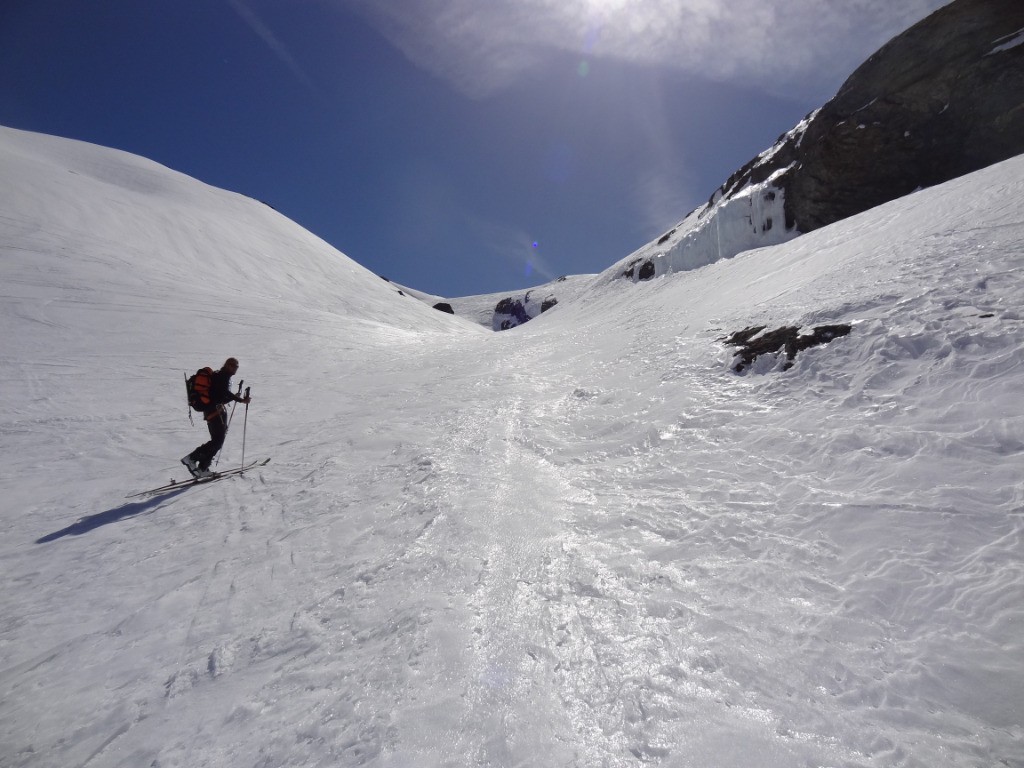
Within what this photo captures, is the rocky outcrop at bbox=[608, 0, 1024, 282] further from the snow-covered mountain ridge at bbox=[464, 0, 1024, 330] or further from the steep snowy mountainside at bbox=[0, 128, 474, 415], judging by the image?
the steep snowy mountainside at bbox=[0, 128, 474, 415]

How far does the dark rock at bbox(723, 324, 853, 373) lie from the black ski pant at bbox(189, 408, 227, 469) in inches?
362

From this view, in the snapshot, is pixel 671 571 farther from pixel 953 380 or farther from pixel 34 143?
pixel 34 143

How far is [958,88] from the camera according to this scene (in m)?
18.8

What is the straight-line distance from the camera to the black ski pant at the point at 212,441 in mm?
7922

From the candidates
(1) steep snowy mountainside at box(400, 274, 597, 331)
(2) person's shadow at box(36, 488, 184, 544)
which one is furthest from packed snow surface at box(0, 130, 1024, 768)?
(1) steep snowy mountainside at box(400, 274, 597, 331)

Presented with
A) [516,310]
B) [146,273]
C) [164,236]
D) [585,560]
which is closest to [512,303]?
[516,310]

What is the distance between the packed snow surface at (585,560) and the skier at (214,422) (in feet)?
1.78

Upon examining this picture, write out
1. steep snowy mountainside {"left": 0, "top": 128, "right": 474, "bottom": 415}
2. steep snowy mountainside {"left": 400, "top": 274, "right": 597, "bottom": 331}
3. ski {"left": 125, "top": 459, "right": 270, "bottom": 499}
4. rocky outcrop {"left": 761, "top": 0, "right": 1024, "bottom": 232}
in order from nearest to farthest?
ski {"left": 125, "top": 459, "right": 270, "bottom": 499}, steep snowy mountainside {"left": 0, "top": 128, "right": 474, "bottom": 415}, rocky outcrop {"left": 761, "top": 0, "right": 1024, "bottom": 232}, steep snowy mountainside {"left": 400, "top": 274, "right": 597, "bottom": 331}

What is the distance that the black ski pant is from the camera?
7.92m

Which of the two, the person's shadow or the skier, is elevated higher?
the skier

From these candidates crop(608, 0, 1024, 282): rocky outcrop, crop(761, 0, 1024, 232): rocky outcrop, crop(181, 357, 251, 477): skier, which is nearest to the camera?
crop(181, 357, 251, 477): skier

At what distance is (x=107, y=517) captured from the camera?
21.4 feet

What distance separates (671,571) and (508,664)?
178 cm

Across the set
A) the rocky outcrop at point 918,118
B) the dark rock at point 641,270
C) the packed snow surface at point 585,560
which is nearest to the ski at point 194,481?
the packed snow surface at point 585,560
